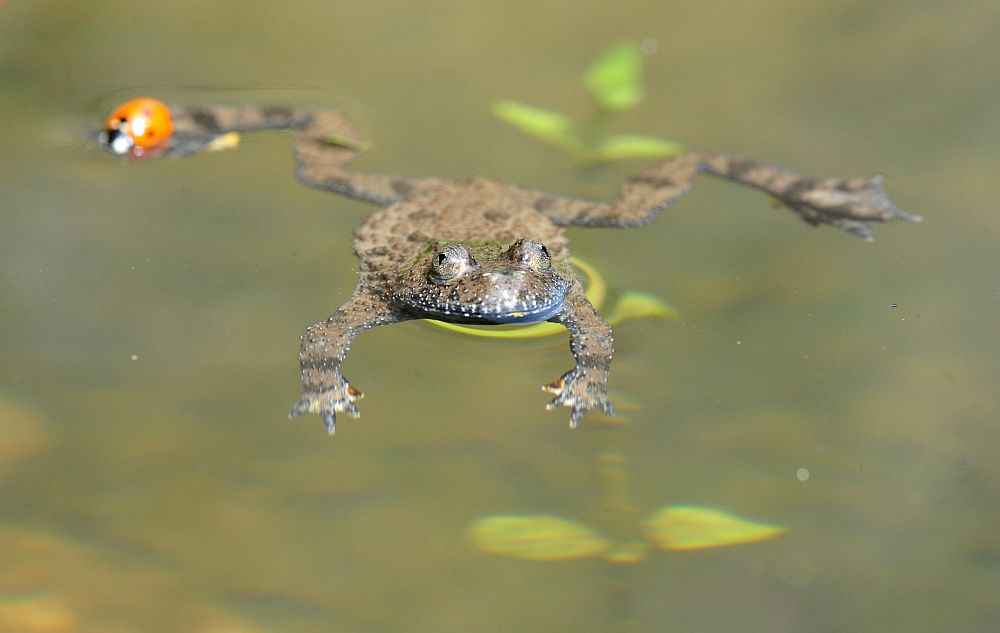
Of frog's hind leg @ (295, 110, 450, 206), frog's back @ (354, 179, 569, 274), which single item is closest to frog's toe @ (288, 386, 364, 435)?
frog's back @ (354, 179, 569, 274)

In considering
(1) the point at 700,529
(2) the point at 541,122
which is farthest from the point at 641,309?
(2) the point at 541,122

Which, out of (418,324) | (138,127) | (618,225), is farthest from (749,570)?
(138,127)

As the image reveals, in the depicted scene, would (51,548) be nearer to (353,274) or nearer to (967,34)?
(353,274)

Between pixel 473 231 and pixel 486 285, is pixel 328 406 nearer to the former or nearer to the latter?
pixel 486 285

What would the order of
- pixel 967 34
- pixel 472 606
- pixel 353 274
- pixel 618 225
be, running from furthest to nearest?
pixel 967 34 < pixel 618 225 < pixel 353 274 < pixel 472 606

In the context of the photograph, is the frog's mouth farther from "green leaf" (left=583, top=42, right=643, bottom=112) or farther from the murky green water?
"green leaf" (left=583, top=42, right=643, bottom=112)

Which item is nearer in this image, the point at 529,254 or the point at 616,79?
the point at 529,254

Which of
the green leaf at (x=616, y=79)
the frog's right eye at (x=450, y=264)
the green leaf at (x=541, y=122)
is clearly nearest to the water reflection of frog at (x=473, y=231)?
the frog's right eye at (x=450, y=264)
